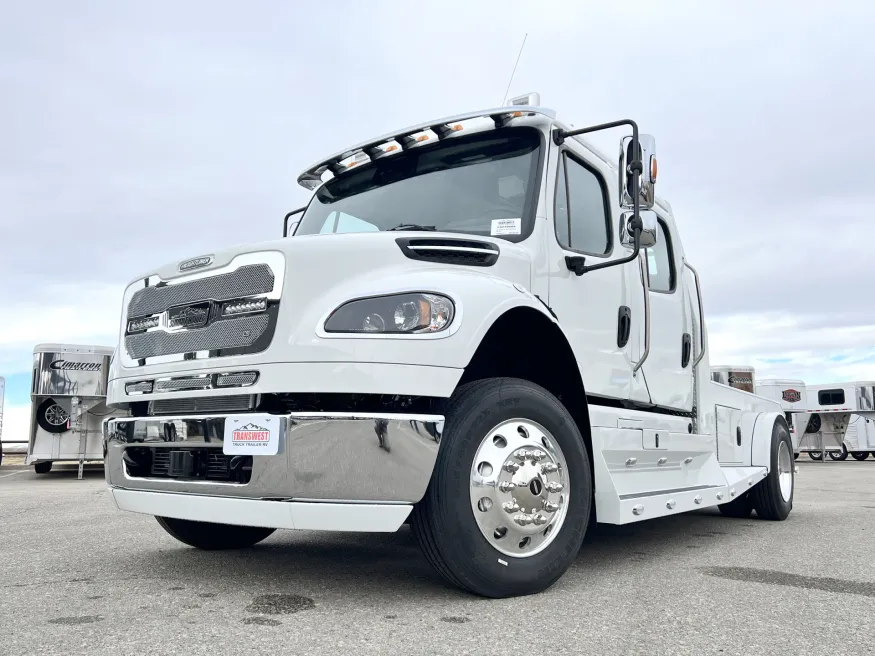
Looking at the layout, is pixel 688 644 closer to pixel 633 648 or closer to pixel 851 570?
pixel 633 648

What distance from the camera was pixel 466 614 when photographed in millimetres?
3035

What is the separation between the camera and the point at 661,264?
5.69 metres

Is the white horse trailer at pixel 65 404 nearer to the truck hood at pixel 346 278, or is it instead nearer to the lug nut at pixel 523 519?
the truck hood at pixel 346 278

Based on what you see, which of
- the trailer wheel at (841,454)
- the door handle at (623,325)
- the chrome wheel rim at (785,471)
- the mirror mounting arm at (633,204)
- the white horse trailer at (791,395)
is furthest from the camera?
the trailer wheel at (841,454)

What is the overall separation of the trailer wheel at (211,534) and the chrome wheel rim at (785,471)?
4.81m

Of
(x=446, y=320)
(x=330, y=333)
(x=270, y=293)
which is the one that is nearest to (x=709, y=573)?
(x=446, y=320)

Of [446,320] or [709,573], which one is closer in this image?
[446,320]

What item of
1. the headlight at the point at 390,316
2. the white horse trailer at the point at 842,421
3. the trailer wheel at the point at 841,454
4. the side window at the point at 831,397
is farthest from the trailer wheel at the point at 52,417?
→ the trailer wheel at the point at 841,454

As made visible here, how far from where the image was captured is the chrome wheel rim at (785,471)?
282 inches

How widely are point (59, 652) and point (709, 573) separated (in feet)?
10.1

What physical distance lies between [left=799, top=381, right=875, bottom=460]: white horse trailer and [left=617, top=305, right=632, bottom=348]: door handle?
23.5 meters

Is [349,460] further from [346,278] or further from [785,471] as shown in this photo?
[785,471]

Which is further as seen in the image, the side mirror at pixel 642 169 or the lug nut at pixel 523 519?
the side mirror at pixel 642 169

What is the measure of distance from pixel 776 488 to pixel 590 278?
149 inches
